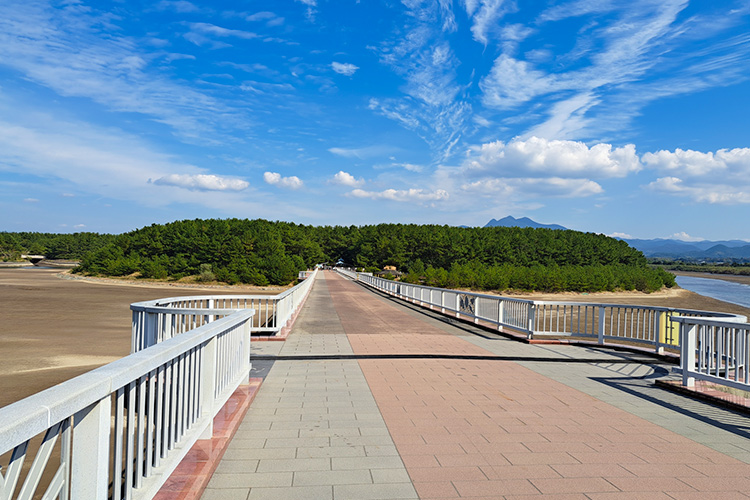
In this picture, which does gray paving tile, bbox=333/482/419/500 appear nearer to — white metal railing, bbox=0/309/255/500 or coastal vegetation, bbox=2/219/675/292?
white metal railing, bbox=0/309/255/500

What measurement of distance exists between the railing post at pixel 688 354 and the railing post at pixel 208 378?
673 centimetres

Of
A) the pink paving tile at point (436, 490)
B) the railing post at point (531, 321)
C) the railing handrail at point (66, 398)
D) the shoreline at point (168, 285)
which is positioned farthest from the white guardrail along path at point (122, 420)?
the shoreline at point (168, 285)

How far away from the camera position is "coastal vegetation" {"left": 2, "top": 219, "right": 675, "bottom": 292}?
7925 cm

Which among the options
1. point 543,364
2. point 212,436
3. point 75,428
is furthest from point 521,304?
point 75,428

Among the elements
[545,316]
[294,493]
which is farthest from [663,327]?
[294,493]

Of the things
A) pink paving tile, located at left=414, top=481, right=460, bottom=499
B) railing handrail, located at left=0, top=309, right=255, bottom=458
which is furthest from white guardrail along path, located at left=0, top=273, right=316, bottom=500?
pink paving tile, located at left=414, top=481, right=460, bottom=499

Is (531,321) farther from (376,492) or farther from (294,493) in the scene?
(294,493)

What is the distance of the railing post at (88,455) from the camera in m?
1.96

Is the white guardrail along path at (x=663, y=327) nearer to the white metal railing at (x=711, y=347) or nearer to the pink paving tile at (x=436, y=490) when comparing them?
the white metal railing at (x=711, y=347)

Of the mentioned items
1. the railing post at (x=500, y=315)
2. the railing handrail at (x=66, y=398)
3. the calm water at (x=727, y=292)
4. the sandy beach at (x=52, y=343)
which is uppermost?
the railing handrail at (x=66, y=398)

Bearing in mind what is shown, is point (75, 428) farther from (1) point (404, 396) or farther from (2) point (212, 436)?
(1) point (404, 396)

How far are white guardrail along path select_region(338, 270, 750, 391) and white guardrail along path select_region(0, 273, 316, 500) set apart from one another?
6539 mm

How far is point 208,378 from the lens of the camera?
4.15 meters

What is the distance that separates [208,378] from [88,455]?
2.20 meters
